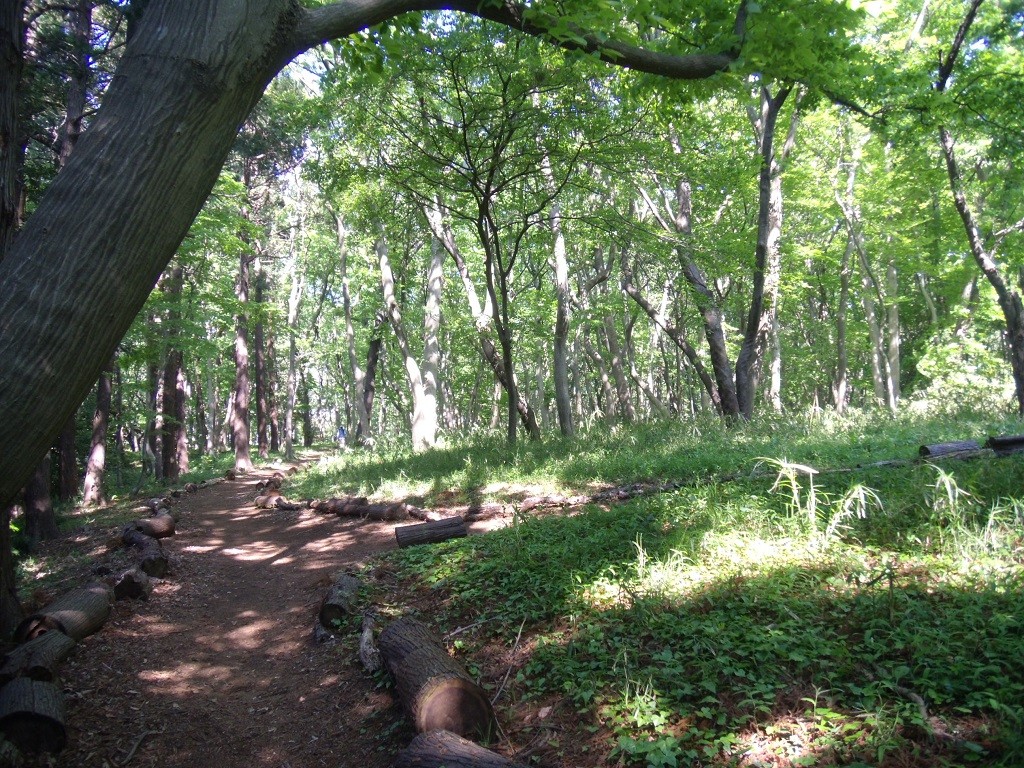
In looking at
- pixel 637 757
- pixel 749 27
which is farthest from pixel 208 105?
pixel 637 757

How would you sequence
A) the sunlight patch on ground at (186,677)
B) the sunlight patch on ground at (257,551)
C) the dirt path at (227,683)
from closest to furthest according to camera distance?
the dirt path at (227,683) < the sunlight patch on ground at (186,677) < the sunlight patch on ground at (257,551)

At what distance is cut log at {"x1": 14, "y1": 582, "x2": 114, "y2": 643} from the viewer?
4621 millimetres

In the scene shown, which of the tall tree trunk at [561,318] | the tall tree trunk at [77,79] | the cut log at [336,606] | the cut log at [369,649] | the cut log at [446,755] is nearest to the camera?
the cut log at [446,755]

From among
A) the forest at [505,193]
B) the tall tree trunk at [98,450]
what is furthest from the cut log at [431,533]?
the tall tree trunk at [98,450]

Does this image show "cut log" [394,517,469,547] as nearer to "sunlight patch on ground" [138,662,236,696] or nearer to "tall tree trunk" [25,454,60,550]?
"sunlight patch on ground" [138,662,236,696]

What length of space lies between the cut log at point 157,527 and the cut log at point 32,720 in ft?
19.6

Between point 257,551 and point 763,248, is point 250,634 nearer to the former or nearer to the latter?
point 257,551

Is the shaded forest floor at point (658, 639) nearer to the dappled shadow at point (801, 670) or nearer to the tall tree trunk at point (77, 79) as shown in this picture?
the dappled shadow at point (801, 670)

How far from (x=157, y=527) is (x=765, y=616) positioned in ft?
29.3

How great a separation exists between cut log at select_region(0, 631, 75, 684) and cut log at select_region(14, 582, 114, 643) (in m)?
0.19

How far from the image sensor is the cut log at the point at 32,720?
338cm

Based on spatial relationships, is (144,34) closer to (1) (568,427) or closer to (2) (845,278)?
(1) (568,427)

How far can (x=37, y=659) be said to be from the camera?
4.08m

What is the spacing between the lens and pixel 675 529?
5.27 metres
